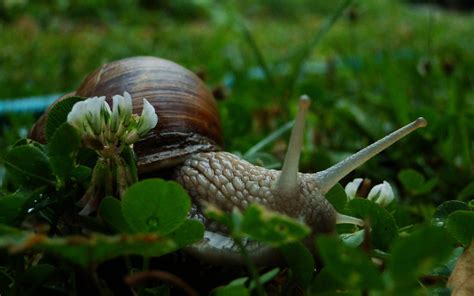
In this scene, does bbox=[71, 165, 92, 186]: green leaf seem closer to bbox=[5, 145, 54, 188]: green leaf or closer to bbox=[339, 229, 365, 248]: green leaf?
bbox=[5, 145, 54, 188]: green leaf

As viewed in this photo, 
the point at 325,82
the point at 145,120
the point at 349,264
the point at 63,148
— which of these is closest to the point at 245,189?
the point at 145,120

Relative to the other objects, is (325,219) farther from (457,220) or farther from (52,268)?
(52,268)

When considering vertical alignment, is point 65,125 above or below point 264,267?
above

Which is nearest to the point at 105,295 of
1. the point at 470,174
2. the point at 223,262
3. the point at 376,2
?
the point at 223,262

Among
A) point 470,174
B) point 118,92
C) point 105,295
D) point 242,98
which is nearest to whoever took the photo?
point 105,295

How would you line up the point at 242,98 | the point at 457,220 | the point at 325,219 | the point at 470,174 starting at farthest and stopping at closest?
the point at 242,98
the point at 470,174
the point at 325,219
the point at 457,220

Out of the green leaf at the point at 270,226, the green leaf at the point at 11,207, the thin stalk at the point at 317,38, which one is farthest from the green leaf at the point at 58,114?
the thin stalk at the point at 317,38

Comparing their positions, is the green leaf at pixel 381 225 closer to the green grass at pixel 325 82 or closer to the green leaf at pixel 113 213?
the green grass at pixel 325 82
